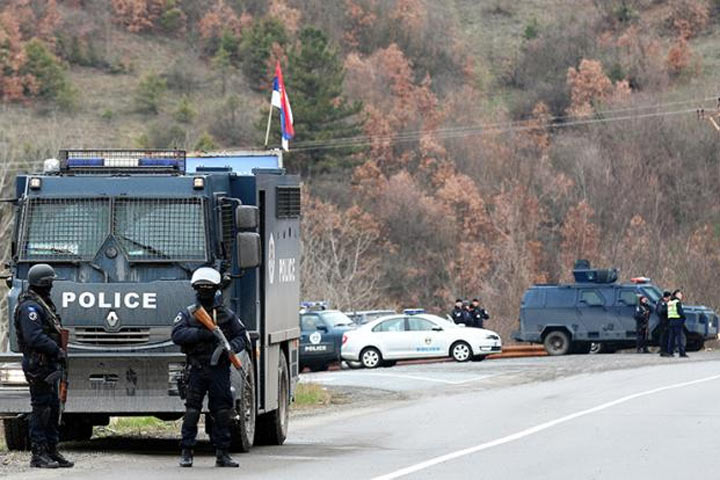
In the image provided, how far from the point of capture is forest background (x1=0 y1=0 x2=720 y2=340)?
76.7 metres

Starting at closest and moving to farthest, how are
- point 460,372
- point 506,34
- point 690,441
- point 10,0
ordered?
point 690,441 → point 460,372 → point 10,0 → point 506,34

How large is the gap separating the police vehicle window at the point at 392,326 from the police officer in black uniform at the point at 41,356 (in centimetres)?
2630

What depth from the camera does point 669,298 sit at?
41312mm

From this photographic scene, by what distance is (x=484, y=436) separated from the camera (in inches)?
757

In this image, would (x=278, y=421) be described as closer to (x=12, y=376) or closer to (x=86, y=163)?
(x=12, y=376)

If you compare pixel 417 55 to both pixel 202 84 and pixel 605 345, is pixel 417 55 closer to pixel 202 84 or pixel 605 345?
pixel 202 84

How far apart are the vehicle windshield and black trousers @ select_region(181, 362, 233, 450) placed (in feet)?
5.65

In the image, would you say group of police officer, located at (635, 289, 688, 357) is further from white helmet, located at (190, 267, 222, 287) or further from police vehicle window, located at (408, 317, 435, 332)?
white helmet, located at (190, 267, 222, 287)

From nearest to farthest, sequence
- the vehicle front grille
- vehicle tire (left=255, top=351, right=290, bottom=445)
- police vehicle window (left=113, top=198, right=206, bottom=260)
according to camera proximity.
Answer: the vehicle front grille
police vehicle window (left=113, top=198, right=206, bottom=260)
vehicle tire (left=255, top=351, right=290, bottom=445)

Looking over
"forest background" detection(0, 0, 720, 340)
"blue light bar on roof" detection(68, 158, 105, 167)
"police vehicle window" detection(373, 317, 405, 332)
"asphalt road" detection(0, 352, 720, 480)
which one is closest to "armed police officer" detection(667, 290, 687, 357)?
"asphalt road" detection(0, 352, 720, 480)

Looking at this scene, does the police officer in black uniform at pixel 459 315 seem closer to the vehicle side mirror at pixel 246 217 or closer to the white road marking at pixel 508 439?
the white road marking at pixel 508 439

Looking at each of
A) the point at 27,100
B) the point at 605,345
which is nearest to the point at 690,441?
the point at 605,345

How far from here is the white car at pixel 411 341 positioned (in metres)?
41.2

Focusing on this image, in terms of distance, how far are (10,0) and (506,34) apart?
3956cm
